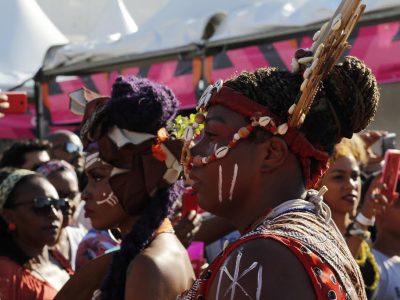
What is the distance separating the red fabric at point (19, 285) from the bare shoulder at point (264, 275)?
7.79ft

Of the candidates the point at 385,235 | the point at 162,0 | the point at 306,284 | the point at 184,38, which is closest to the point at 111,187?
the point at 306,284

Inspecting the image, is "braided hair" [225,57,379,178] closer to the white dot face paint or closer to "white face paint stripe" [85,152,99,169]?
the white dot face paint

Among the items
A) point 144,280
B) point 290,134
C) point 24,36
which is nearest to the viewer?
point 290,134

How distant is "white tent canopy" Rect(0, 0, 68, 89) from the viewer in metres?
11.4

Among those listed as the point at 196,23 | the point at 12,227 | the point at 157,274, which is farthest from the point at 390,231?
the point at 196,23

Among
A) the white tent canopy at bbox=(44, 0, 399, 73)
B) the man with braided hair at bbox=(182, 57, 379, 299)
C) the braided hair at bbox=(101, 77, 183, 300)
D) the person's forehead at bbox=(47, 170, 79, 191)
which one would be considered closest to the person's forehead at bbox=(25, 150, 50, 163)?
the person's forehead at bbox=(47, 170, 79, 191)

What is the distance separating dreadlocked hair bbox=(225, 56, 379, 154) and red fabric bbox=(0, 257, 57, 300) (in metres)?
2.26

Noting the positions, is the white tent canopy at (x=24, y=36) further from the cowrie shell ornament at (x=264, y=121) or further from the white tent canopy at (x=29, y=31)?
the cowrie shell ornament at (x=264, y=121)

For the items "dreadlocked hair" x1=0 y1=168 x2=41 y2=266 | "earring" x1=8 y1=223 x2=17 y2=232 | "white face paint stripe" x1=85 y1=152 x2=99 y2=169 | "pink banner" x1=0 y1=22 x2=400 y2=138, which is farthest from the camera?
"pink banner" x1=0 y1=22 x2=400 y2=138

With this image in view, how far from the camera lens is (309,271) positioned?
1.98m

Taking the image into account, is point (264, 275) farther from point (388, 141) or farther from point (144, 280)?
point (388, 141)

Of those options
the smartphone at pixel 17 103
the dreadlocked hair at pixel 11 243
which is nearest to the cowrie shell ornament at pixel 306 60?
the smartphone at pixel 17 103

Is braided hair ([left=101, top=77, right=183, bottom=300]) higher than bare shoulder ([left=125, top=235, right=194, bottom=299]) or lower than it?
higher

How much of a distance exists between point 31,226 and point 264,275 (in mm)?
2836
